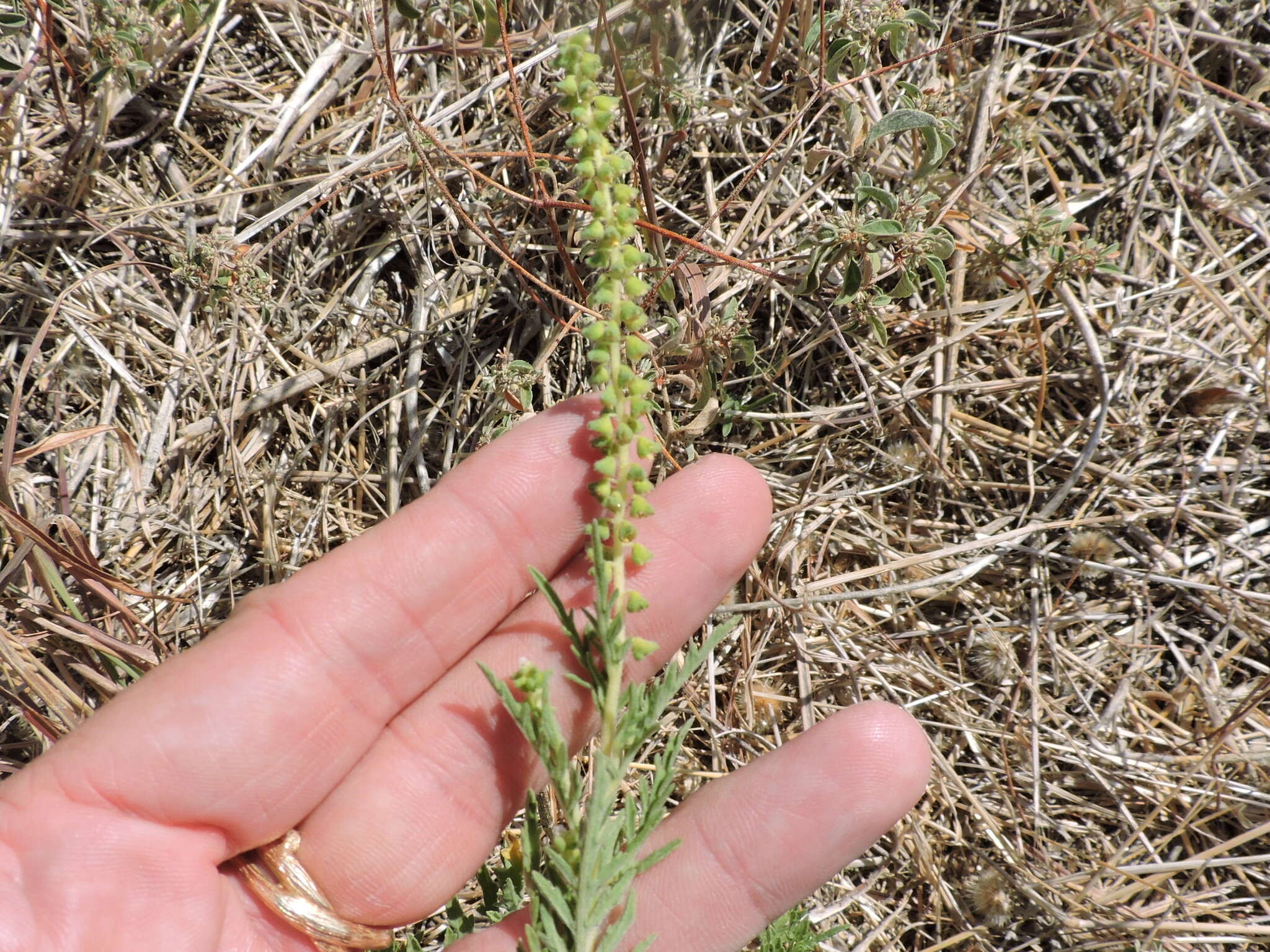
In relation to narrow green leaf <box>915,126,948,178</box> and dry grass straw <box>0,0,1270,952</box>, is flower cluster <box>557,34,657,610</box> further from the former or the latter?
narrow green leaf <box>915,126,948,178</box>

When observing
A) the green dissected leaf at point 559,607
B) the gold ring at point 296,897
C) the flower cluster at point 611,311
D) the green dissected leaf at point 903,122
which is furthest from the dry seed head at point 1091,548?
the gold ring at point 296,897

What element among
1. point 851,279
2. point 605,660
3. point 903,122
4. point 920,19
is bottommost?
point 605,660

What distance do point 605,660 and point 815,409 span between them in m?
1.18

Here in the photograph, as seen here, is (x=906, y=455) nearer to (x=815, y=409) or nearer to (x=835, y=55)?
(x=815, y=409)

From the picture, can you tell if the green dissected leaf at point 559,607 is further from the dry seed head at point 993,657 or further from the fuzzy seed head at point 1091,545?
the fuzzy seed head at point 1091,545

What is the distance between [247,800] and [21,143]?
7.57 feet

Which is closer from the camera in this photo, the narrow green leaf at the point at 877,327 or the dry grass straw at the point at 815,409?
the narrow green leaf at the point at 877,327

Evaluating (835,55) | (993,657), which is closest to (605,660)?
(993,657)

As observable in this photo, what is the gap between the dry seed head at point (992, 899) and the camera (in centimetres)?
302

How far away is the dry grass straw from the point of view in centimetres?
306

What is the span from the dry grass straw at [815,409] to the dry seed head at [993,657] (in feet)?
0.05

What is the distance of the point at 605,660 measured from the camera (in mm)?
2381

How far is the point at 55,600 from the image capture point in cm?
300

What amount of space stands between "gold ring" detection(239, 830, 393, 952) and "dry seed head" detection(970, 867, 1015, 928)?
182 centimetres
